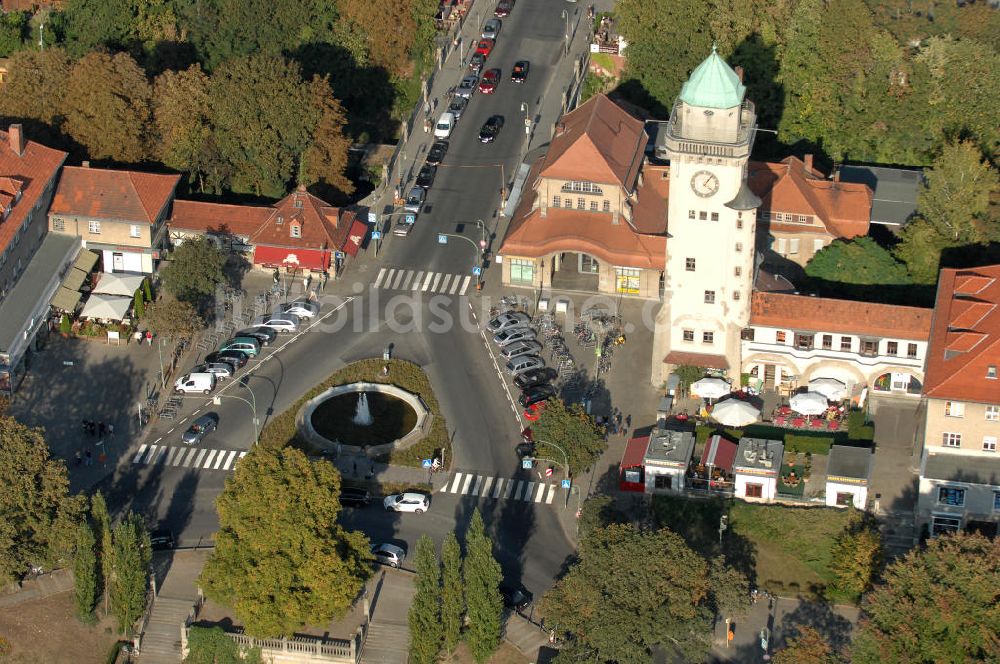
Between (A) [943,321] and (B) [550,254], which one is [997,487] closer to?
(A) [943,321]

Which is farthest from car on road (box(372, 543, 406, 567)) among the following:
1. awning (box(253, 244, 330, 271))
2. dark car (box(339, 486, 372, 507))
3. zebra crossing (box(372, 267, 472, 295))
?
awning (box(253, 244, 330, 271))

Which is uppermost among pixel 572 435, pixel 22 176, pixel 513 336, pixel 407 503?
pixel 22 176

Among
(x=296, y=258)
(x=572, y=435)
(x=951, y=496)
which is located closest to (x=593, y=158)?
(x=296, y=258)

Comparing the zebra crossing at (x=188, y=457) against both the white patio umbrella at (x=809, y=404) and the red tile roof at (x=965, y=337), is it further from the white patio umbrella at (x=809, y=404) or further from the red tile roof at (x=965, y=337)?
the red tile roof at (x=965, y=337)

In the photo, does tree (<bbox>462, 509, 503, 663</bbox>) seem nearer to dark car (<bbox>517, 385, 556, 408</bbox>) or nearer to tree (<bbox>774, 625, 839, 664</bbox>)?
tree (<bbox>774, 625, 839, 664</bbox>)

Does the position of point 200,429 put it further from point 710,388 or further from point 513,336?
point 710,388

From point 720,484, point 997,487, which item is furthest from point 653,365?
point 997,487
